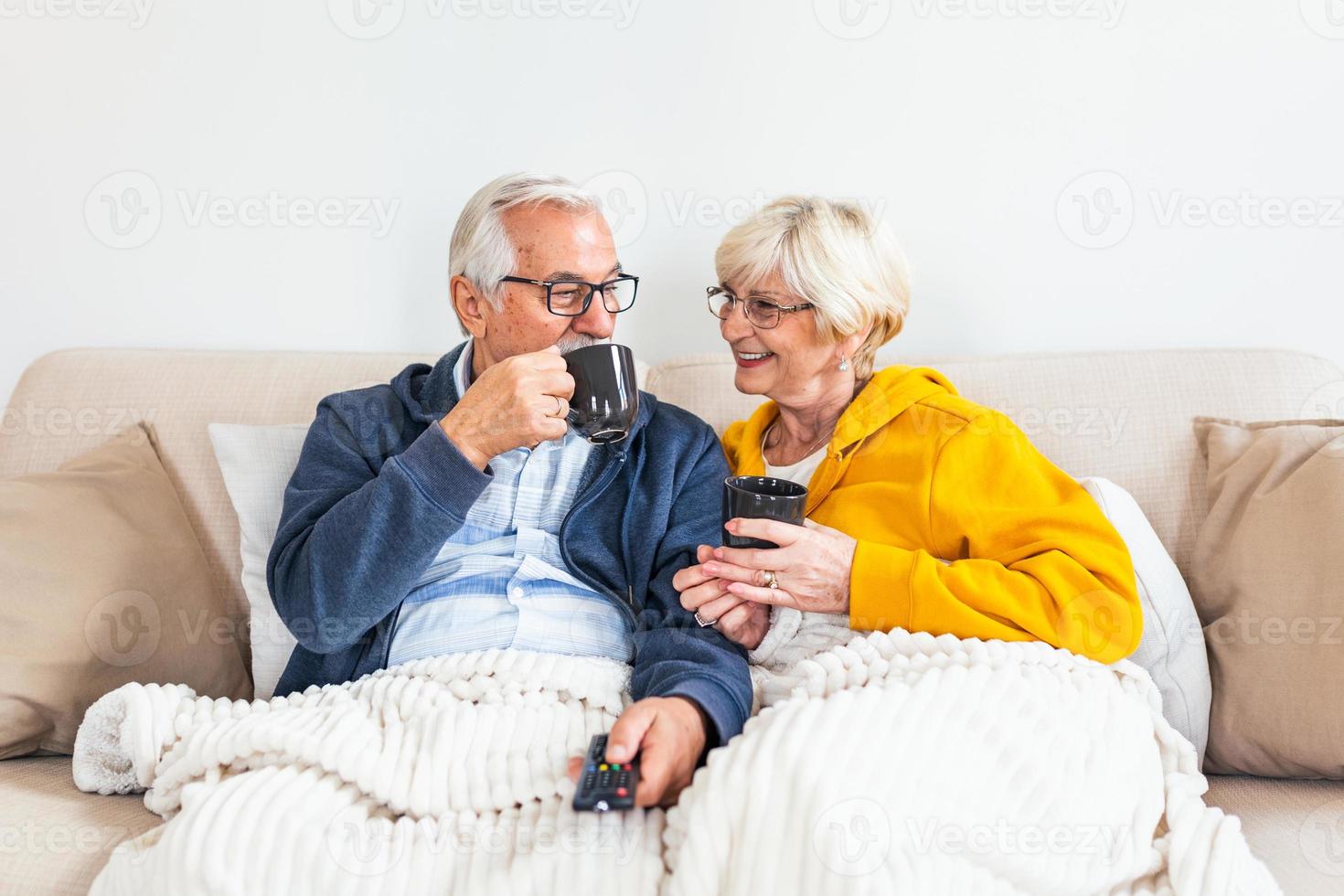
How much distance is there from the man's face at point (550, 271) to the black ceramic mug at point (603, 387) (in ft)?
0.67

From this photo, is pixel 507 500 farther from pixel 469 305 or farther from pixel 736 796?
pixel 736 796

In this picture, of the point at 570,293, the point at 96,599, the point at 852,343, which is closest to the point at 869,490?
the point at 852,343

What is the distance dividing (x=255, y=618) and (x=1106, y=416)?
1.62 m

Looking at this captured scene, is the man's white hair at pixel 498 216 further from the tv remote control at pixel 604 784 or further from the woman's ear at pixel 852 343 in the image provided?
the tv remote control at pixel 604 784

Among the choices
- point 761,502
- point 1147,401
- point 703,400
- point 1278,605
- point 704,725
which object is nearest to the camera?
point 704,725

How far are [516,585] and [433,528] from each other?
0.21 meters

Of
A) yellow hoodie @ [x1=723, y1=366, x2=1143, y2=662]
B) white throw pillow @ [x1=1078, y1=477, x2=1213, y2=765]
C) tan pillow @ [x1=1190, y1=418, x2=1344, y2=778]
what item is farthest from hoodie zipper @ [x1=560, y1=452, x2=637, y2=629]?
tan pillow @ [x1=1190, y1=418, x2=1344, y2=778]

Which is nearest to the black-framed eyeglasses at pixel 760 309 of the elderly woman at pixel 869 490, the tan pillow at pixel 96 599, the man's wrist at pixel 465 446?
the elderly woman at pixel 869 490

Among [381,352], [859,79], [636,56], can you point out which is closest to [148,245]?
[381,352]

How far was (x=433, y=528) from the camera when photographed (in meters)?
1.33

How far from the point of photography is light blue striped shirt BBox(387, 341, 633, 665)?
146cm

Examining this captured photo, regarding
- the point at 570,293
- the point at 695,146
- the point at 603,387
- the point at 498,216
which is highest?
the point at 695,146

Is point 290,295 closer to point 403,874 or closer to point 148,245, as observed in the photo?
point 148,245

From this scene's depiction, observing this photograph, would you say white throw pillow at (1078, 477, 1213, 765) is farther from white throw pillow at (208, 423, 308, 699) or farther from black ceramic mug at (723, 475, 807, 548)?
white throw pillow at (208, 423, 308, 699)
